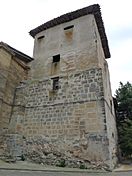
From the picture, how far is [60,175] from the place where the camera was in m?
5.95

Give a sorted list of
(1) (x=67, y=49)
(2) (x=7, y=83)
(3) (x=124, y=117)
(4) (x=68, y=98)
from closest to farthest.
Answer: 1. (4) (x=68, y=98)
2. (2) (x=7, y=83)
3. (1) (x=67, y=49)
4. (3) (x=124, y=117)

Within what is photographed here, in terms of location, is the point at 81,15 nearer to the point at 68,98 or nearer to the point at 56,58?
the point at 56,58

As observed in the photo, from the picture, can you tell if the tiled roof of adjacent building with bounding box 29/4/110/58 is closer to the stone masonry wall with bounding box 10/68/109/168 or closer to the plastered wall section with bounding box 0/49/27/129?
the plastered wall section with bounding box 0/49/27/129

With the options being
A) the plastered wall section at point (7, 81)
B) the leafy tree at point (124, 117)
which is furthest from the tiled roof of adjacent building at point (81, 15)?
the leafy tree at point (124, 117)

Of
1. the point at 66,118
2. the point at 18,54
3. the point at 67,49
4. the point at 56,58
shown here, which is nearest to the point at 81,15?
the point at 67,49

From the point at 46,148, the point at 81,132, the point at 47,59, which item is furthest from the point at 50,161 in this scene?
the point at 47,59

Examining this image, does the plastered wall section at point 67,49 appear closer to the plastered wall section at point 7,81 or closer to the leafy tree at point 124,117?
the plastered wall section at point 7,81

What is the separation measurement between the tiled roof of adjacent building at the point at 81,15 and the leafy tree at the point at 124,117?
5.39 metres

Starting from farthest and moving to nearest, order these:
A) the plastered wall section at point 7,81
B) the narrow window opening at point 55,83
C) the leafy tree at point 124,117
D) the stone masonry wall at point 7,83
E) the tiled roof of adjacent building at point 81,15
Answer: the leafy tree at point 124,117 < the tiled roof of adjacent building at point 81,15 < the narrow window opening at point 55,83 < the plastered wall section at point 7,81 < the stone masonry wall at point 7,83

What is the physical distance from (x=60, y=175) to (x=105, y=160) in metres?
2.59

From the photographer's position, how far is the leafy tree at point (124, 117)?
13.5 m

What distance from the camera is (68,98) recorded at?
9.80 metres

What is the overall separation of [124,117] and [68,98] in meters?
9.28

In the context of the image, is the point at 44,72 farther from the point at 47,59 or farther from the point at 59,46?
the point at 59,46
